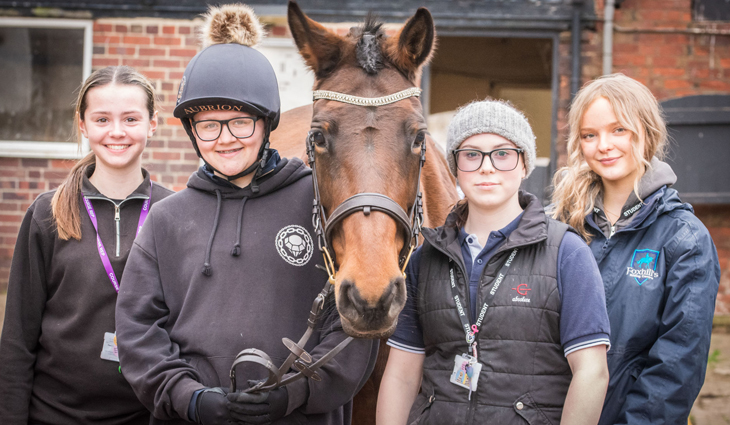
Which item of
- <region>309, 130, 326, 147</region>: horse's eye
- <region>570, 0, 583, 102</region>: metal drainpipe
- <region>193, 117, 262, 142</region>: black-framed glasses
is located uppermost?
<region>570, 0, 583, 102</region>: metal drainpipe

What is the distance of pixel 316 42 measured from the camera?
7.54 feet

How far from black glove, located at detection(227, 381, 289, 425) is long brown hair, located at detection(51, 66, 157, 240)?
1.16 m

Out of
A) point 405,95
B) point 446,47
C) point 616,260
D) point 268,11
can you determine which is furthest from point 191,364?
point 446,47

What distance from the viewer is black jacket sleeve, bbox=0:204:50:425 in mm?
2533

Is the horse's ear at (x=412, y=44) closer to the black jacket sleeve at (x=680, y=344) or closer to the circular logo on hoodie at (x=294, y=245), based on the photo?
the circular logo on hoodie at (x=294, y=245)

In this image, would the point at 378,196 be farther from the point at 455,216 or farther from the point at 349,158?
the point at 455,216

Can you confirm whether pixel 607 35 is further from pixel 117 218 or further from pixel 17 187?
pixel 17 187

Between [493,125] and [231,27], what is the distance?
108 cm

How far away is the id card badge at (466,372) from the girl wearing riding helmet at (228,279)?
0.30m

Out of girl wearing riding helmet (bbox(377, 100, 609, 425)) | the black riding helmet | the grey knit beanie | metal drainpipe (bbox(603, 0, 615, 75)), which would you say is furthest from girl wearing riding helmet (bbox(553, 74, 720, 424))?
metal drainpipe (bbox(603, 0, 615, 75))

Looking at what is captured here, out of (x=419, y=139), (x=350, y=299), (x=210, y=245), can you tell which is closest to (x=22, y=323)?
(x=210, y=245)

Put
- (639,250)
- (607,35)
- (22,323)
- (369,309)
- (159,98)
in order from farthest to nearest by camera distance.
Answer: (607,35) → (159,98) → (22,323) → (639,250) → (369,309)

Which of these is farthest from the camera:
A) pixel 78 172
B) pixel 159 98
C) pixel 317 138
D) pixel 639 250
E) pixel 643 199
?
pixel 159 98

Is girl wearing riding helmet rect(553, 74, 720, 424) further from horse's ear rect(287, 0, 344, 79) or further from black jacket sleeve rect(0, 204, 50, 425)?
black jacket sleeve rect(0, 204, 50, 425)
